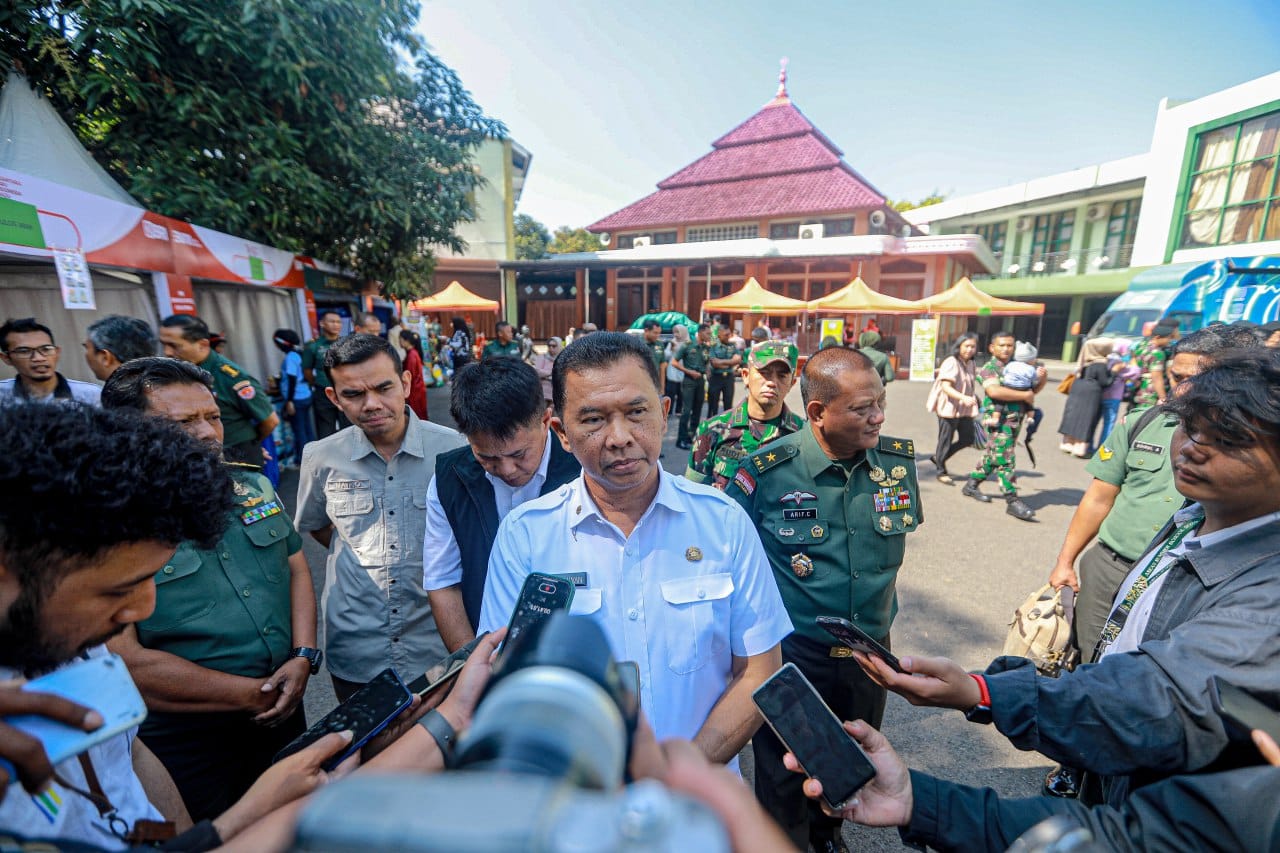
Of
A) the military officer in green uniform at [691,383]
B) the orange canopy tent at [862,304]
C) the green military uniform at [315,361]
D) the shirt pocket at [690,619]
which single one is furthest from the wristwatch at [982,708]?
the orange canopy tent at [862,304]

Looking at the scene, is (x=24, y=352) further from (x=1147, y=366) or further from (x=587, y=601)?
(x=1147, y=366)

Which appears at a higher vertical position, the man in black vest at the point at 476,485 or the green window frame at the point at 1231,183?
the green window frame at the point at 1231,183

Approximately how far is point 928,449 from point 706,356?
3.49 m

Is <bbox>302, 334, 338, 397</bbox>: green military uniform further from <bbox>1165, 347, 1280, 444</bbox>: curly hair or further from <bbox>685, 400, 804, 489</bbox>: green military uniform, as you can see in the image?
<bbox>1165, 347, 1280, 444</bbox>: curly hair

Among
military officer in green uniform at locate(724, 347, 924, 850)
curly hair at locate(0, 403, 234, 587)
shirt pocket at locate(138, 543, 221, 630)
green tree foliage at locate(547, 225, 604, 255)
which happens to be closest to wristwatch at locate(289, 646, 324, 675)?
shirt pocket at locate(138, 543, 221, 630)

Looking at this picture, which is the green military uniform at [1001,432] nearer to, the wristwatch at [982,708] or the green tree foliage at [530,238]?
the wristwatch at [982,708]

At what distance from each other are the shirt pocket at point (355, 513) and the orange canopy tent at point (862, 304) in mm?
13611

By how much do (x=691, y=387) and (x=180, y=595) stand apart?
6.95 metres

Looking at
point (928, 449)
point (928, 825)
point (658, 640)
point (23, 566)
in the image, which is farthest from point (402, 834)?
point (928, 449)

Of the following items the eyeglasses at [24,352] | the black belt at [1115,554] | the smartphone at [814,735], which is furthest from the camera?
the eyeglasses at [24,352]

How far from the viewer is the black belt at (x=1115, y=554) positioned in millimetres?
2512

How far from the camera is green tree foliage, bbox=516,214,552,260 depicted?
128 ft

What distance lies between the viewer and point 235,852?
2.65 feet

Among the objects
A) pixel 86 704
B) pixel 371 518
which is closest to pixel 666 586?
pixel 86 704
